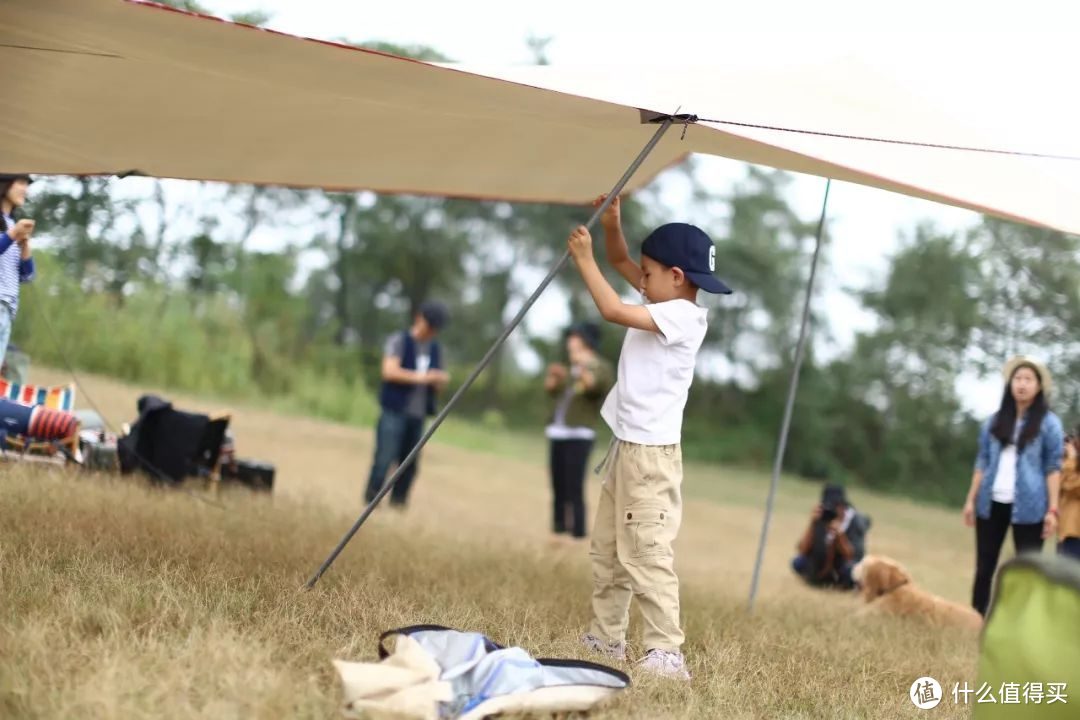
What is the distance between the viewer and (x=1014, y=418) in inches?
208

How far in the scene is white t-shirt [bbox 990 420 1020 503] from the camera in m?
5.23

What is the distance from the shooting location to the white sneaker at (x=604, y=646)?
3.70m

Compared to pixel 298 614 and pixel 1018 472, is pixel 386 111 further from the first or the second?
pixel 1018 472

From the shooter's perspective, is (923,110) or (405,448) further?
(405,448)

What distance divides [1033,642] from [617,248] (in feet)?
6.55

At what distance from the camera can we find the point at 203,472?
6156 mm

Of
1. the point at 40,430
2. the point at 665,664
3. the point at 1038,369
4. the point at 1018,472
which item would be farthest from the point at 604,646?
the point at 40,430

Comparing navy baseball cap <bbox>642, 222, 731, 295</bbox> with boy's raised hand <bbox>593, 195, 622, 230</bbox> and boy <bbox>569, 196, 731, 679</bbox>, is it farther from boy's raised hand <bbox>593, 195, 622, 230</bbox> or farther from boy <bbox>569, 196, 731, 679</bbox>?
boy's raised hand <bbox>593, 195, 622, 230</bbox>

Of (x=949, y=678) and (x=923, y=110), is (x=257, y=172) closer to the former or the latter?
(x=923, y=110)

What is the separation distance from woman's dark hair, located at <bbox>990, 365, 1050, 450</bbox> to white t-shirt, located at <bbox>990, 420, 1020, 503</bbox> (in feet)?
0.08

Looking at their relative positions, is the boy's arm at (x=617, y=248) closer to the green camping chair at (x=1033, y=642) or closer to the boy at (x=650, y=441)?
the boy at (x=650, y=441)

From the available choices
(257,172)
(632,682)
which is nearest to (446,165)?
(257,172)

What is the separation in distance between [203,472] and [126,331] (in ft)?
16.3

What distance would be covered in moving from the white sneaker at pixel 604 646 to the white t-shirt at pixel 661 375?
69 centimetres
